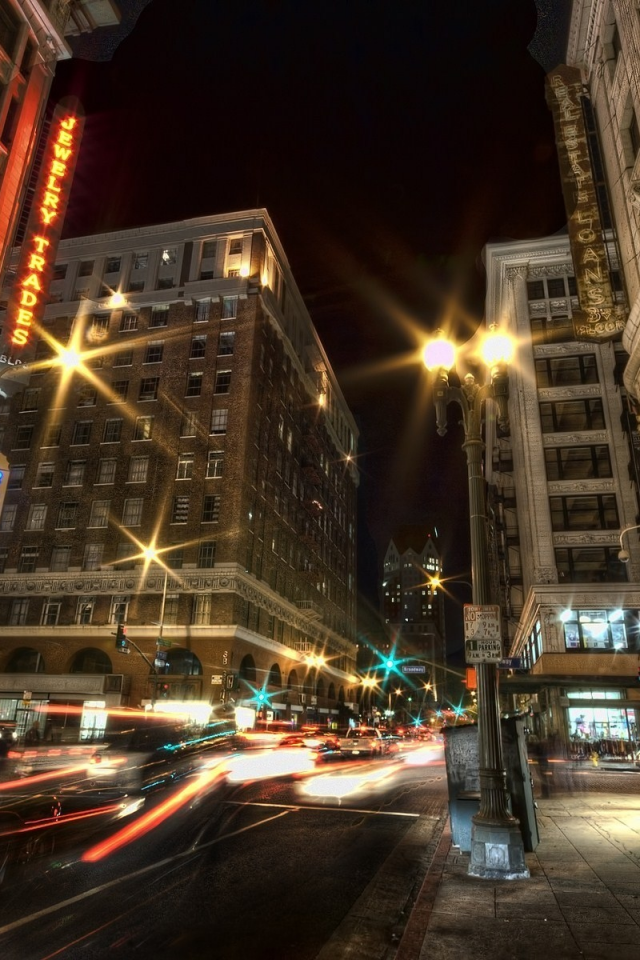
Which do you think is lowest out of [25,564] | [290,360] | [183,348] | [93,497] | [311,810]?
[311,810]

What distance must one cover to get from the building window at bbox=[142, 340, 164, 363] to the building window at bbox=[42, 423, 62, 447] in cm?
886

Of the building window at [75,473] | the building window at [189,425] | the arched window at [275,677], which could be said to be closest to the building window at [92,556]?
the building window at [75,473]

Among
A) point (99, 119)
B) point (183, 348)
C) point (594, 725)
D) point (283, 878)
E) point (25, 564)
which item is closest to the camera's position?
point (283, 878)

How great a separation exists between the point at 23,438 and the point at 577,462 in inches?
1701

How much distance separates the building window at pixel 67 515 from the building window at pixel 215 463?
11.1 m

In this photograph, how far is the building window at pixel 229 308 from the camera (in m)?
51.0

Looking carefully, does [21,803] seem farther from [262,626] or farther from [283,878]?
[262,626]

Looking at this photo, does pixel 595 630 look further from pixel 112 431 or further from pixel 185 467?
pixel 112 431

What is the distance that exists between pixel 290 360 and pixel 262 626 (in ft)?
85.4

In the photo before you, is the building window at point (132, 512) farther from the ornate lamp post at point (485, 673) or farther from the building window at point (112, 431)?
the ornate lamp post at point (485, 673)

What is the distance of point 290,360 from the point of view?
6012 cm

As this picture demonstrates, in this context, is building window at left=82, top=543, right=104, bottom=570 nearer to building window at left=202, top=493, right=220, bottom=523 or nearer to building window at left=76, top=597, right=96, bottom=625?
building window at left=76, top=597, right=96, bottom=625

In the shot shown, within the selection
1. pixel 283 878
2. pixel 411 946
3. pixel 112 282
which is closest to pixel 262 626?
pixel 112 282

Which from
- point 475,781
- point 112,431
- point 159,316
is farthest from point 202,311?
point 475,781
